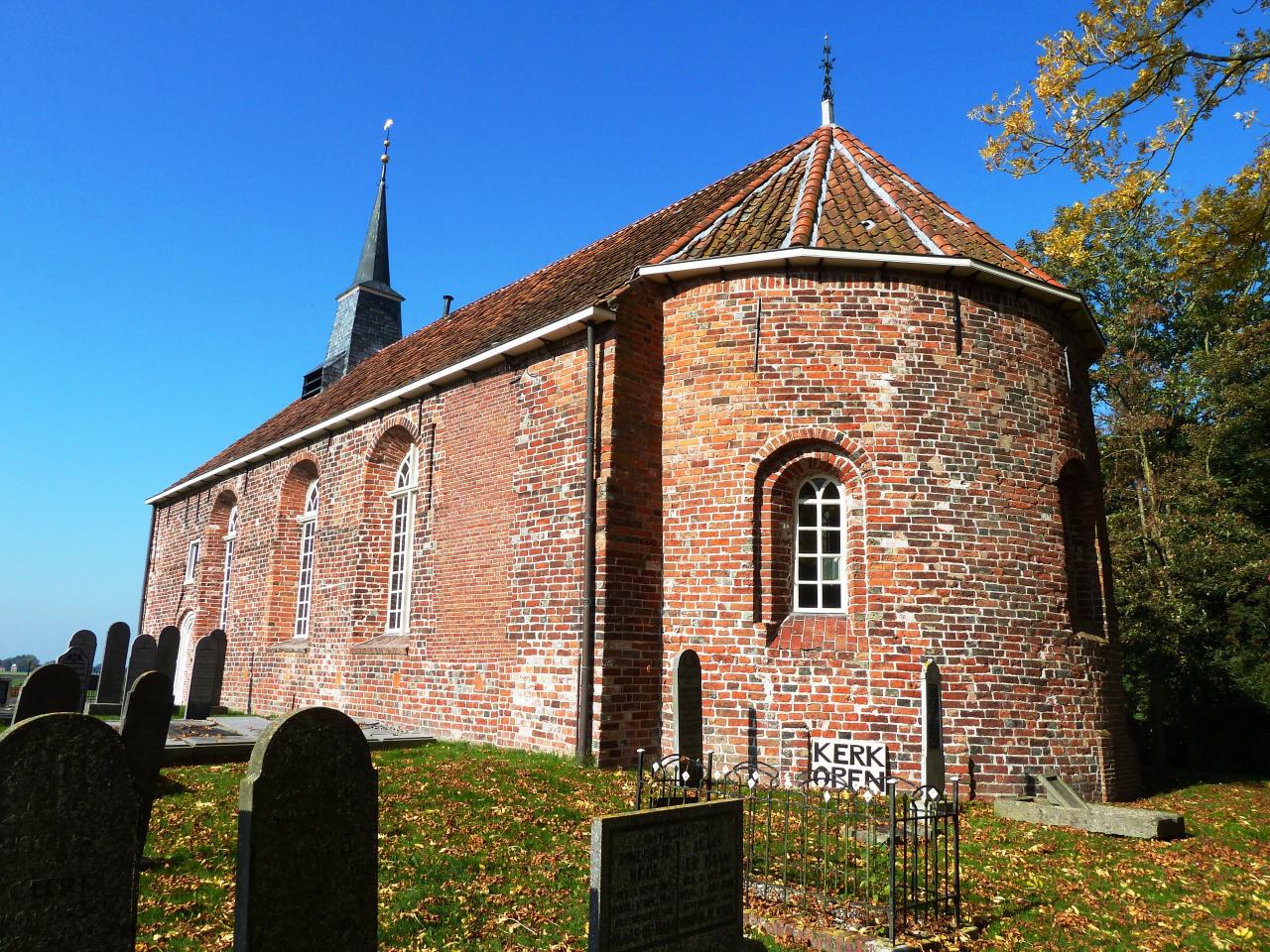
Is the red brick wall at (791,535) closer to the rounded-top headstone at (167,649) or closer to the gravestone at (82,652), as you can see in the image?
the rounded-top headstone at (167,649)

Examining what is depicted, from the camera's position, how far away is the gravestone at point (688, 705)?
9.73m

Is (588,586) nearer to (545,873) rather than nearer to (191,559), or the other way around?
(545,873)

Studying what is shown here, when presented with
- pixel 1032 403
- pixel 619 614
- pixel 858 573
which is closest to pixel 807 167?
pixel 1032 403

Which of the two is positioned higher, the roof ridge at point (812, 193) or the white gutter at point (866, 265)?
the roof ridge at point (812, 193)

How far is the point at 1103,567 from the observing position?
12.3 m

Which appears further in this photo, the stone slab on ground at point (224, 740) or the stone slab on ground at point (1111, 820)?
the stone slab on ground at point (224, 740)

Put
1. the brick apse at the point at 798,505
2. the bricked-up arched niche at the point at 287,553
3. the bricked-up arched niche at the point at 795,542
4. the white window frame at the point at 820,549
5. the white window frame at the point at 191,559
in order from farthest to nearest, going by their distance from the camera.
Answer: the white window frame at the point at 191,559
the bricked-up arched niche at the point at 287,553
the white window frame at the point at 820,549
the bricked-up arched niche at the point at 795,542
the brick apse at the point at 798,505

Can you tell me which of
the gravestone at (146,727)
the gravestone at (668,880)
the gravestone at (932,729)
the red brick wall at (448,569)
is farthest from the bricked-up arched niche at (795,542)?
the gravestone at (146,727)

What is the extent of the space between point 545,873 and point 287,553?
14.6m

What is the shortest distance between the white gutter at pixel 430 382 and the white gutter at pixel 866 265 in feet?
3.63

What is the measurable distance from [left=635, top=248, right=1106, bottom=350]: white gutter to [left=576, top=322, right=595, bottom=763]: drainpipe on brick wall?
159cm

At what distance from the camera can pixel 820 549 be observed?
440 inches

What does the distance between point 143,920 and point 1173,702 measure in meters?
19.2

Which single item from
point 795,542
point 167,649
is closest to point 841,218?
point 795,542
